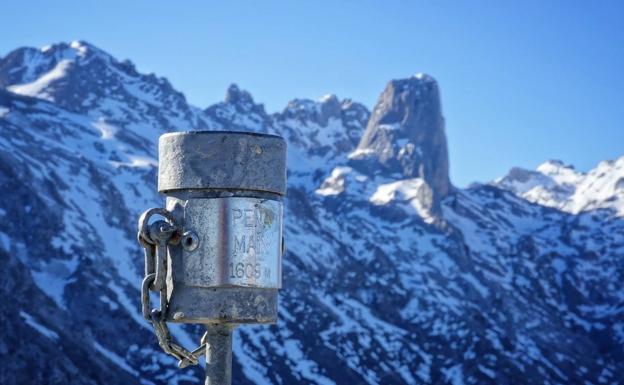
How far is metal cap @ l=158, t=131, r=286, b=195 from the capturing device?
10125 mm

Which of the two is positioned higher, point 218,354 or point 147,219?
point 147,219

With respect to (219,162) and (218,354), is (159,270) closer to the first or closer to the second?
(218,354)

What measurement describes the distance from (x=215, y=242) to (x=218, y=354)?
103 centimetres

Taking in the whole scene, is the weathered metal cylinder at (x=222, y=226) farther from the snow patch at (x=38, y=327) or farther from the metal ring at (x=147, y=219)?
the snow patch at (x=38, y=327)

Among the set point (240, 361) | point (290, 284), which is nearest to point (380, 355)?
point (290, 284)

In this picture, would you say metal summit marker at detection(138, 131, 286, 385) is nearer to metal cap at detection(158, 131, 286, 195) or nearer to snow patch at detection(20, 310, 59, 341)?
metal cap at detection(158, 131, 286, 195)

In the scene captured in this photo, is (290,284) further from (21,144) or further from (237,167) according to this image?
(237,167)

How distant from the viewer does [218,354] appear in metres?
9.96

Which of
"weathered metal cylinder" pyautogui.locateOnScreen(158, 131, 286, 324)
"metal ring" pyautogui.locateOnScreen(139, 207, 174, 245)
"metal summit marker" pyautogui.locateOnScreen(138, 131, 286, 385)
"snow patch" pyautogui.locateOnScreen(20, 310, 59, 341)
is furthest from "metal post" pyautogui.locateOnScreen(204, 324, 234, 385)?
"snow patch" pyautogui.locateOnScreen(20, 310, 59, 341)

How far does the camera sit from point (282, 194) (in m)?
10.5

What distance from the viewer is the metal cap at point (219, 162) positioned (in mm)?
10125

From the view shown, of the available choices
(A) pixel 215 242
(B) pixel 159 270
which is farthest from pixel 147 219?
(A) pixel 215 242

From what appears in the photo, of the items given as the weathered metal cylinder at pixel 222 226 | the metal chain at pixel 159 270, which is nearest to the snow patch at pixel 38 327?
the metal chain at pixel 159 270

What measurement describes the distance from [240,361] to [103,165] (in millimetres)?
59488
